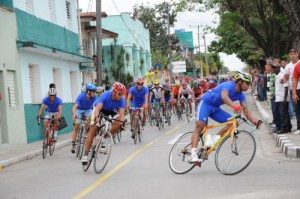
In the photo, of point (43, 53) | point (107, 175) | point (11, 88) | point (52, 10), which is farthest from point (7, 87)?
point (107, 175)

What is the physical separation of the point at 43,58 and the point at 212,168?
43.7 feet

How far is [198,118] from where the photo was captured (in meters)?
9.57

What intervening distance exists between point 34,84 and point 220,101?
1330cm

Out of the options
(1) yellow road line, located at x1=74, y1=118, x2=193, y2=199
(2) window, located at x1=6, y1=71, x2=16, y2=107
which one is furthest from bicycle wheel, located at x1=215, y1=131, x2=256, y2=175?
(2) window, located at x1=6, y1=71, x2=16, y2=107

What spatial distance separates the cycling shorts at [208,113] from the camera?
31.4 feet

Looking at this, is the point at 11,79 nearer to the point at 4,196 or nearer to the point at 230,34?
the point at 4,196

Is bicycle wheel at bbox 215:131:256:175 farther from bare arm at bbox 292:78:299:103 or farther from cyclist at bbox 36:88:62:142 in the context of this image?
cyclist at bbox 36:88:62:142

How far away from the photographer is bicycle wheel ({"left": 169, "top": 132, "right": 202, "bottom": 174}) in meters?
9.66

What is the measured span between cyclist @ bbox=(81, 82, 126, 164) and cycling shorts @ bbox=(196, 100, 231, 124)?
1651 mm

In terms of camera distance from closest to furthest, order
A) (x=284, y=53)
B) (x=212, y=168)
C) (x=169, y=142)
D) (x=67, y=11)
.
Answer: (x=212, y=168), (x=169, y=142), (x=67, y=11), (x=284, y=53)

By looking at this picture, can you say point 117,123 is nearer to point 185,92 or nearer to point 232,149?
point 232,149

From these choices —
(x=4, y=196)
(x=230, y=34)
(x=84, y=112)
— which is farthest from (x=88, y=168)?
(x=230, y=34)

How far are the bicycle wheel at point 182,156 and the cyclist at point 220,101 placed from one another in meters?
0.18

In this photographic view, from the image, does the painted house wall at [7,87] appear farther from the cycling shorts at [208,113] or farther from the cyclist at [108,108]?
the cycling shorts at [208,113]
